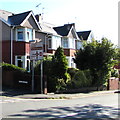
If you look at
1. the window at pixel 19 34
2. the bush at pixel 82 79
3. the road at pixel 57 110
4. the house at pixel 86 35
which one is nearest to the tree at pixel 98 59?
the bush at pixel 82 79

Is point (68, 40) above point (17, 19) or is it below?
below

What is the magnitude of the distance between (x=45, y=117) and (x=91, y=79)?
15.7m

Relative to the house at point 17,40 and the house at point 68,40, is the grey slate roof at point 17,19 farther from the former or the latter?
the house at point 68,40

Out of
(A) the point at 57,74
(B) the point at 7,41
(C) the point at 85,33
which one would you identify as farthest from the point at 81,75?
(C) the point at 85,33

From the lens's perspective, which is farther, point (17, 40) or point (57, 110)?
point (17, 40)

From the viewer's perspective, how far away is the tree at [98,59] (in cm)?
2214

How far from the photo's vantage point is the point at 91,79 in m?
23.2

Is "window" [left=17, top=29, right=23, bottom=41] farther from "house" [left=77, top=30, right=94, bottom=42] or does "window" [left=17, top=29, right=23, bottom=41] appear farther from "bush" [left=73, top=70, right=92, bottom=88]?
"house" [left=77, top=30, right=94, bottom=42]

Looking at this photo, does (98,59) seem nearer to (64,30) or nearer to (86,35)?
(64,30)

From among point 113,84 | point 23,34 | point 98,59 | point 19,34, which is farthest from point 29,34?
point 113,84

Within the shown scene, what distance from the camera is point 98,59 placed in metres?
22.1

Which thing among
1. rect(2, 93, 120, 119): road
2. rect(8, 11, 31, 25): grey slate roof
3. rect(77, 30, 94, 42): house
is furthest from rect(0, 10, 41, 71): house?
rect(77, 30, 94, 42): house

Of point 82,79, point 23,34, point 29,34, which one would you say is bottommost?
point 82,79

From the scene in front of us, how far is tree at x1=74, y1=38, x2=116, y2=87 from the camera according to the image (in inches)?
872
